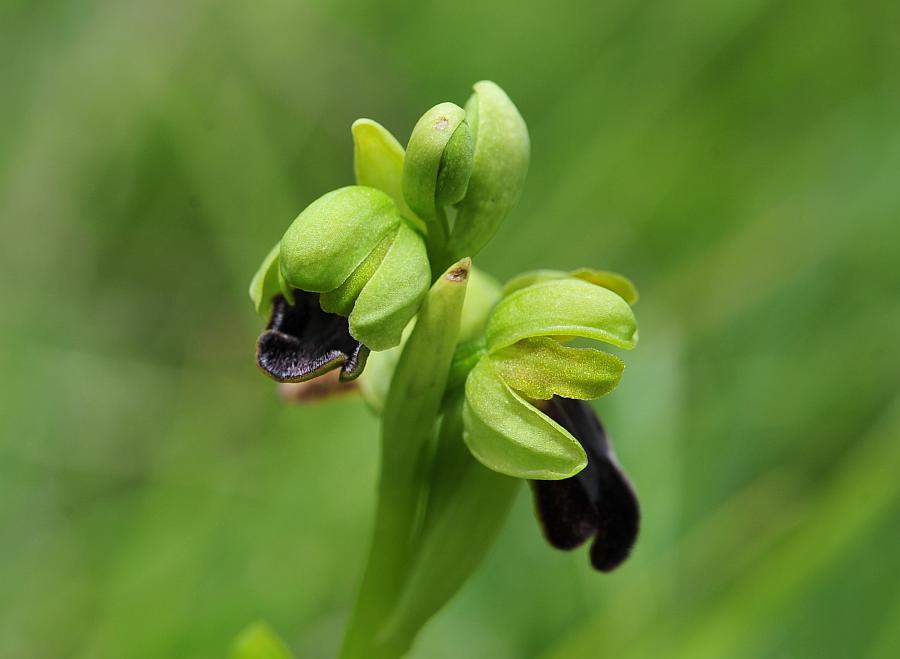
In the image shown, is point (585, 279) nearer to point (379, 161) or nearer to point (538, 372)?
point (538, 372)

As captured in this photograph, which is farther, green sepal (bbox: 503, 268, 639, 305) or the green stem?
green sepal (bbox: 503, 268, 639, 305)

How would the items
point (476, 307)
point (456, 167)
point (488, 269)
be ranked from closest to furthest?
point (456, 167), point (476, 307), point (488, 269)

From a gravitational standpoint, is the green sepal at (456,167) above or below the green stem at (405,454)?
above

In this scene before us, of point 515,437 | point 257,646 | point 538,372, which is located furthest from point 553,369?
point 257,646

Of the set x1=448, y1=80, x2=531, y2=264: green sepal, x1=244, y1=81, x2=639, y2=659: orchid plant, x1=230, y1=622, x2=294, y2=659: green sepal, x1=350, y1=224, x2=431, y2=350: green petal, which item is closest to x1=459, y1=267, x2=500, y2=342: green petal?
x1=244, y1=81, x2=639, y2=659: orchid plant

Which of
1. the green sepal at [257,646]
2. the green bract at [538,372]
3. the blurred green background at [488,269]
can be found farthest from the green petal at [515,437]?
the blurred green background at [488,269]

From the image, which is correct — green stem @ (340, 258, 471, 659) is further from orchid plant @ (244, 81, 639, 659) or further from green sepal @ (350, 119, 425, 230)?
green sepal @ (350, 119, 425, 230)

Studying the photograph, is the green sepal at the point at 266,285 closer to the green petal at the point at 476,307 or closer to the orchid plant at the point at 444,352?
the orchid plant at the point at 444,352
